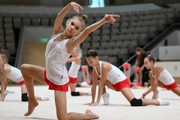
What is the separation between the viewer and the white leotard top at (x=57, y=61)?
313 centimetres

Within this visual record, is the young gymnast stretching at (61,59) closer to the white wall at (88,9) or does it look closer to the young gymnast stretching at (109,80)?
the young gymnast stretching at (109,80)

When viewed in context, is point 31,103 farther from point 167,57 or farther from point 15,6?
point 15,6

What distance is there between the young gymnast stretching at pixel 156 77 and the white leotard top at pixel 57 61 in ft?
7.73

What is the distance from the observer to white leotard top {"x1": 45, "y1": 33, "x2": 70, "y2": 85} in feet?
10.3

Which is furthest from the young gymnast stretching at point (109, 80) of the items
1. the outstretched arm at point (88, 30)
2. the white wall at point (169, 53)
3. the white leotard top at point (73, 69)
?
the white wall at point (169, 53)

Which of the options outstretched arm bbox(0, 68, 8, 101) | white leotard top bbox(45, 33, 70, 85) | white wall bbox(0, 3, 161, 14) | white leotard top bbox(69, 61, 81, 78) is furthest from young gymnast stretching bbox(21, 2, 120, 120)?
white wall bbox(0, 3, 161, 14)

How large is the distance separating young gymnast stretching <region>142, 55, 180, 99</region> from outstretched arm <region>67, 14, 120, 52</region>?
2.50m

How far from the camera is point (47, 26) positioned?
1459 centimetres

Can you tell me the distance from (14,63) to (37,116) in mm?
10163

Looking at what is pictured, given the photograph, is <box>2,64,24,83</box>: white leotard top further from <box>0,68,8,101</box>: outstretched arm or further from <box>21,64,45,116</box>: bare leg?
<box>21,64,45,116</box>: bare leg

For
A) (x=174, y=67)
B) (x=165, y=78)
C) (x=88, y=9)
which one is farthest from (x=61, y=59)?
(x=88, y=9)

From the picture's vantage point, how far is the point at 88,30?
284cm

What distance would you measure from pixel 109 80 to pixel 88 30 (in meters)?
2.17

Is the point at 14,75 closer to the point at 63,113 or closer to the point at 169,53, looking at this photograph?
the point at 63,113
